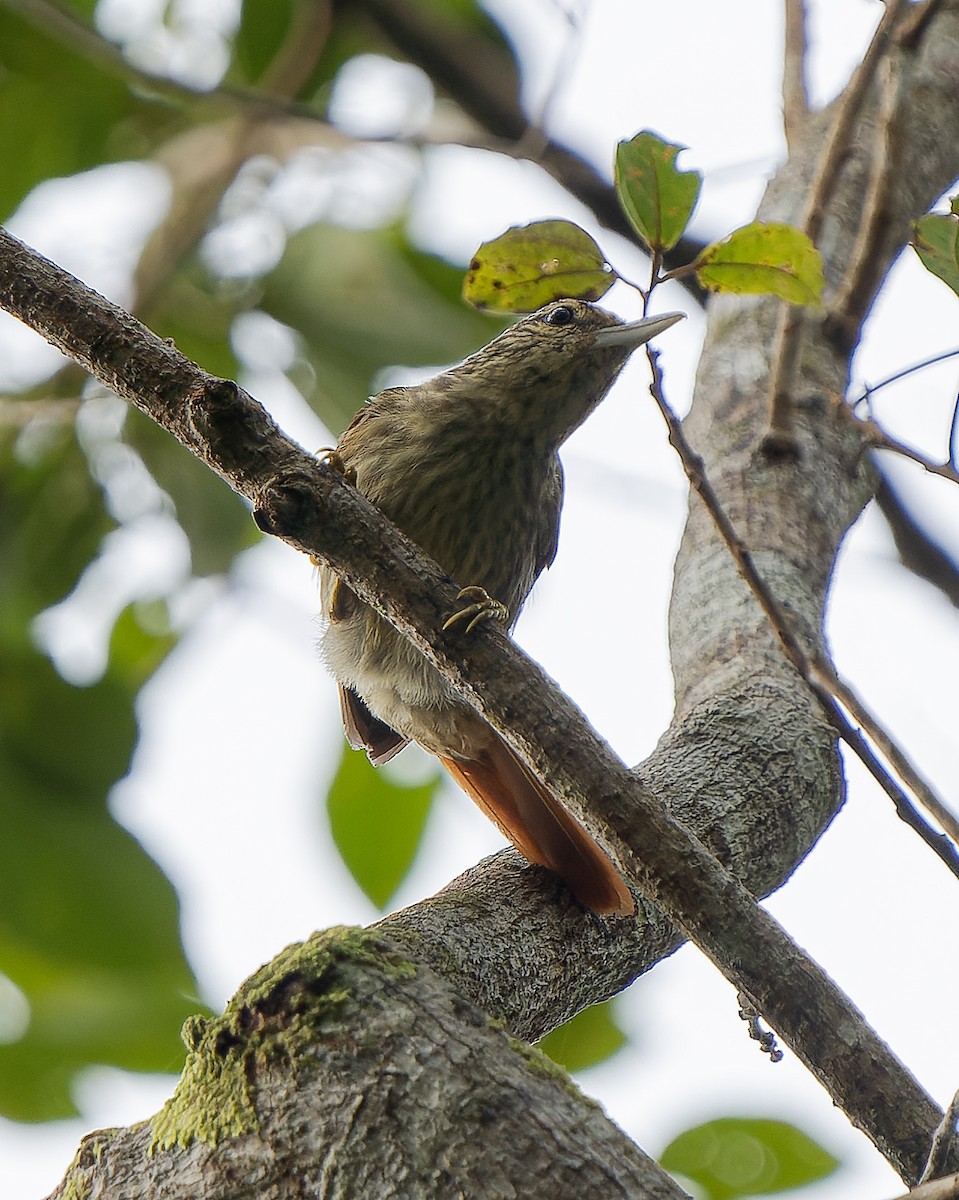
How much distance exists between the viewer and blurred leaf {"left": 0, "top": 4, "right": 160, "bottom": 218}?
10.9 feet

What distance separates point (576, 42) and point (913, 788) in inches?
88.9

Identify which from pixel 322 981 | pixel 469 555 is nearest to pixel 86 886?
pixel 469 555

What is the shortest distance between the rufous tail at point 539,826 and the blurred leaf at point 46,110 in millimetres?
1896

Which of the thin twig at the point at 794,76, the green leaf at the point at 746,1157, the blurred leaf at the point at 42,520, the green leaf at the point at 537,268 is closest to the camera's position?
the green leaf at the point at 537,268

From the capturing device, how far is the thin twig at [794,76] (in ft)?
10.2

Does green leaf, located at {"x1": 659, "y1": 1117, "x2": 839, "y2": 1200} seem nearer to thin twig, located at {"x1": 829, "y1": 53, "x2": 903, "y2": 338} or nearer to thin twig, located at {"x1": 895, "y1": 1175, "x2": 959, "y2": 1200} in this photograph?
thin twig, located at {"x1": 895, "y1": 1175, "x2": 959, "y2": 1200}

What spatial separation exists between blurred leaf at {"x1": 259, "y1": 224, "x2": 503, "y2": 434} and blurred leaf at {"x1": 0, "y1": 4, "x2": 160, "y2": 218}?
1.90ft

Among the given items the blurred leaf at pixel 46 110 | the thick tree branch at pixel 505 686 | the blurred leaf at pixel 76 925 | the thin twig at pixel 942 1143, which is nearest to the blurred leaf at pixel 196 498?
the blurred leaf at pixel 76 925

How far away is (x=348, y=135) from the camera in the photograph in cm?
319

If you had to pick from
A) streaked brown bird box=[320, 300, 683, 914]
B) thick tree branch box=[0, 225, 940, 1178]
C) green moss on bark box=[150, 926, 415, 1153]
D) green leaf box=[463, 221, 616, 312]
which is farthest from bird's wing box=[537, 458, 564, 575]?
green moss on bark box=[150, 926, 415, 1153]

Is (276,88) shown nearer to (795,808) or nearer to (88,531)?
(88,531)

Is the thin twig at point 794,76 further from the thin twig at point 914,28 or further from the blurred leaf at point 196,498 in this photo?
the blurred leaf at point 196,498

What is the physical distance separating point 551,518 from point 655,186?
1102 millimetres

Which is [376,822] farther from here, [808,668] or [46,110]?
[46,110]
